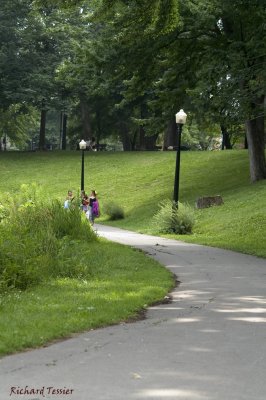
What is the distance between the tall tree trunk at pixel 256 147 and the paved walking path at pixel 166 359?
21.8m

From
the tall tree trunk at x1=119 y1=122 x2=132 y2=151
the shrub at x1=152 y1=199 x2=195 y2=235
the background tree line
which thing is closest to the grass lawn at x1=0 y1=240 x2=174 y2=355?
the background tree line

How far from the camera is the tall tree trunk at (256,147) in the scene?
98.8 feet

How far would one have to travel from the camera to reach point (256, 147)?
3011 cm

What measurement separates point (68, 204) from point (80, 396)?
13648mm

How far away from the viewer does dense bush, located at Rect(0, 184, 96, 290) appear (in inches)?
378

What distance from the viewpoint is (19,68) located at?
2073 inches

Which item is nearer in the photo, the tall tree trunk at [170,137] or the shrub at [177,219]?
the shrub at [177,219]

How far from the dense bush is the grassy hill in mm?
2322

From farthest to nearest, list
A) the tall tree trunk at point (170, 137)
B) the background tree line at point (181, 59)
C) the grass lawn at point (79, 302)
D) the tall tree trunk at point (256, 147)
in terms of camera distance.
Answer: the tall tree trunk at point (170, 137)
the tall tree trunk at point (256, 147)
the background tree line at point (181, 59)
the grass lawn at point (79, 302)

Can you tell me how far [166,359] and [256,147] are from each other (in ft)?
83.9

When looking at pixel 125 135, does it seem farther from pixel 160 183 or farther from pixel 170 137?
pixel 160 183

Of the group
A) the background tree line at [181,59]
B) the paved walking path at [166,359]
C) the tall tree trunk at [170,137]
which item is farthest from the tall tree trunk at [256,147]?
the tall tree trunk at [170,137]

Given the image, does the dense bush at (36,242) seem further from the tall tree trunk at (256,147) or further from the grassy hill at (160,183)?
the tall tree trunk at (256,147)

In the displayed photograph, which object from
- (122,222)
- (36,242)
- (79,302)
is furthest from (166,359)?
(122,222)
